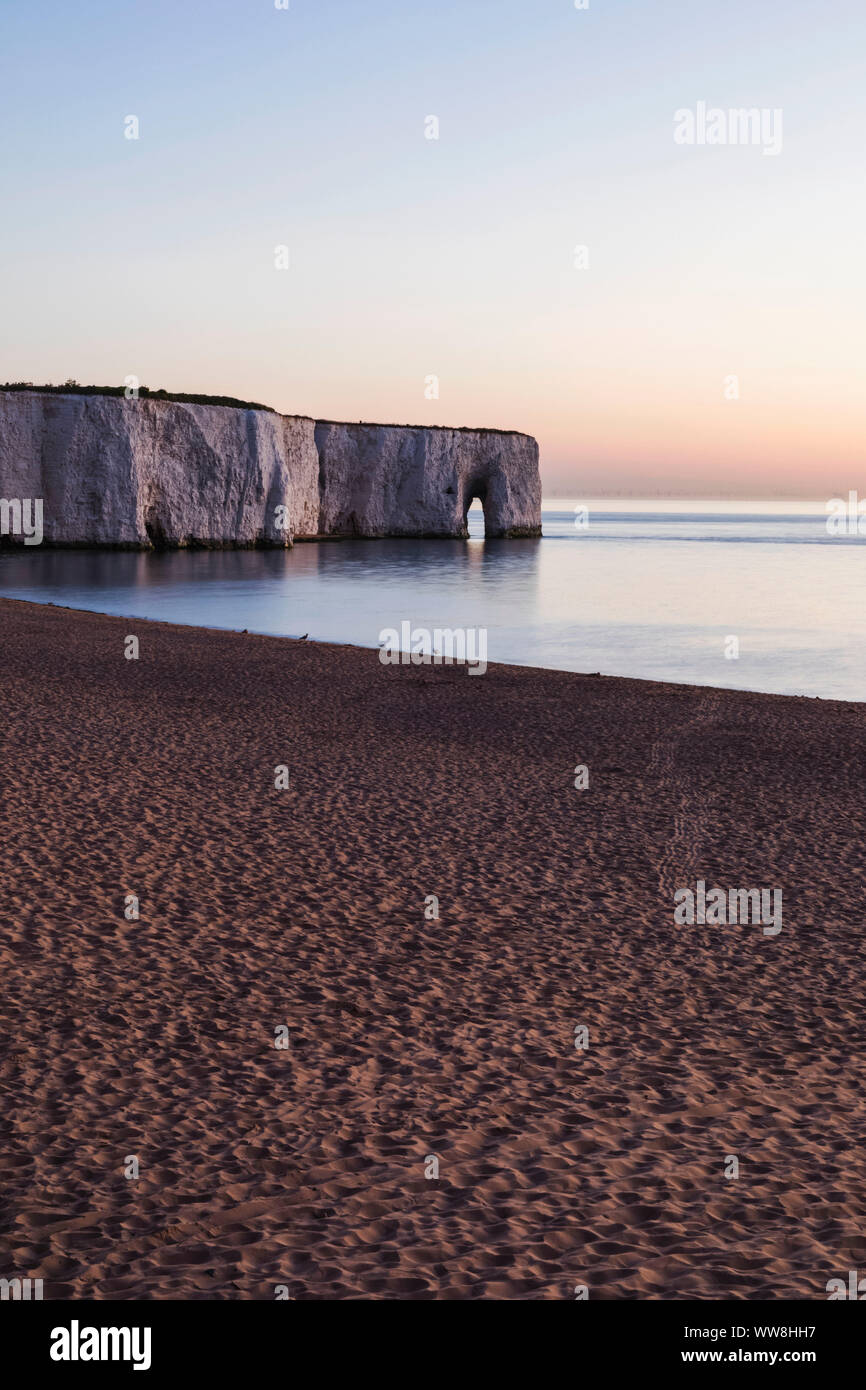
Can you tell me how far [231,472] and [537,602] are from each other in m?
30.6

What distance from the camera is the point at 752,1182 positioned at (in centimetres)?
444

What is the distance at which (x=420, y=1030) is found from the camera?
5.76 m

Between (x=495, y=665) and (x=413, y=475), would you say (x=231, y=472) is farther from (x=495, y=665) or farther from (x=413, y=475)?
(x=495, y=665)

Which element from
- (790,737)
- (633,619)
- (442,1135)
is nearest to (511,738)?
(790,737)

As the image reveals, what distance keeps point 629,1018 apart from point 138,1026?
2.52 m

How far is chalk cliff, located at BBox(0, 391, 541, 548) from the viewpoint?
5519 centimetres

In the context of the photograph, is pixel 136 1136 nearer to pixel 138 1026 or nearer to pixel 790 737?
pixel 138 1026

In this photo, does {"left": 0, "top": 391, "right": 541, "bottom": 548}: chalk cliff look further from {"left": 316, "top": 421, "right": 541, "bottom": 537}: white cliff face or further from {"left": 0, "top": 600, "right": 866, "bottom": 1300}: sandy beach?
{"left": 0, "top": 600, "right": 866, "bottom": 1300}: sandy beach

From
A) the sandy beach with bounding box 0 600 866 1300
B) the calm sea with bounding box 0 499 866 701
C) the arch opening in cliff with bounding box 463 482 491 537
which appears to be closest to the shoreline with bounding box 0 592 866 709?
the calm sea with bounding box 0 499 866 701

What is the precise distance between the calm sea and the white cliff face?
1600cm

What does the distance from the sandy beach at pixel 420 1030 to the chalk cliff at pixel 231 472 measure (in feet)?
153

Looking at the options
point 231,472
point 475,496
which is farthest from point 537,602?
point 475,496

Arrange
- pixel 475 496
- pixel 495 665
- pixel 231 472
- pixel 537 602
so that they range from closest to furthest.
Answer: pixel 495 665 < pixel 537 602 < pixel 231 472 < pixel 475 496

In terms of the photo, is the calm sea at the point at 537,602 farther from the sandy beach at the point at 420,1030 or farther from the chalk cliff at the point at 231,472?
the sandy beach at the point at 420,1030
